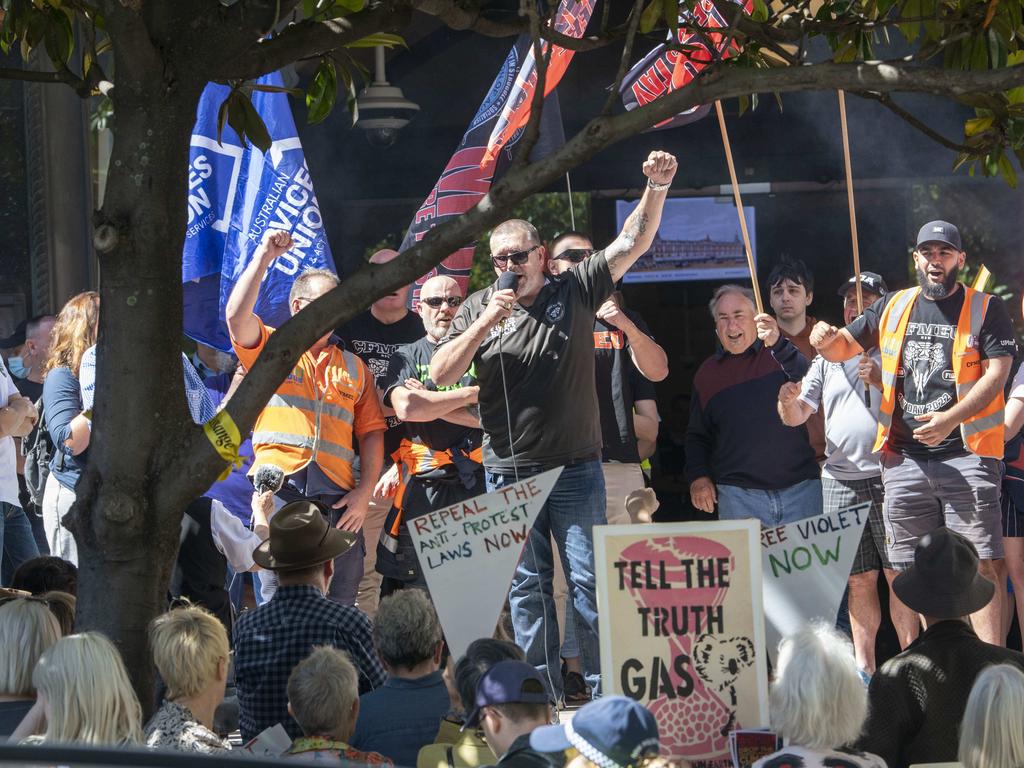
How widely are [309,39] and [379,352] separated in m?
3.04

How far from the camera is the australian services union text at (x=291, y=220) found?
23.8ft

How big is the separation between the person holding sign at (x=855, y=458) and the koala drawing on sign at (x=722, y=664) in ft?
9.03

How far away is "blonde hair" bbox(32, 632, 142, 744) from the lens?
3.48 meters

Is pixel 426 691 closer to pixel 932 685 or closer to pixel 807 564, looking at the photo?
pixel 807 564

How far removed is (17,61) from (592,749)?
6587mm

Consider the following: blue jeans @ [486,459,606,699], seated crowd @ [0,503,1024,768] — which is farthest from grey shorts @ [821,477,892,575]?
seated crowd @ [0,503,1024,768]

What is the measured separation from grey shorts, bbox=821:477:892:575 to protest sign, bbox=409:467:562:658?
247 cm

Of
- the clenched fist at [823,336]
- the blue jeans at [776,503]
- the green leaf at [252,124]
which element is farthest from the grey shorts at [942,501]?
the green leaf at [252,124]

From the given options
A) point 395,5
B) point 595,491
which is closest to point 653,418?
point 595,491

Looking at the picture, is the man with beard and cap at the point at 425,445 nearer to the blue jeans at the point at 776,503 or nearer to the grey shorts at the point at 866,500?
the blue jeans at the point at 776,503

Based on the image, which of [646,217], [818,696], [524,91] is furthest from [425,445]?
[818,696]

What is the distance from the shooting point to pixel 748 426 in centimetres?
677

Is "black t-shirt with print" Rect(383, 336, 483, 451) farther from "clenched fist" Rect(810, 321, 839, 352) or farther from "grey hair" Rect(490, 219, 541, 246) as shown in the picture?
"clenched fist" Rect(810, 321, 839, 352)

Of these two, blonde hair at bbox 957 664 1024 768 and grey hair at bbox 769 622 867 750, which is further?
grey hair at bbox 769 622 867 750
